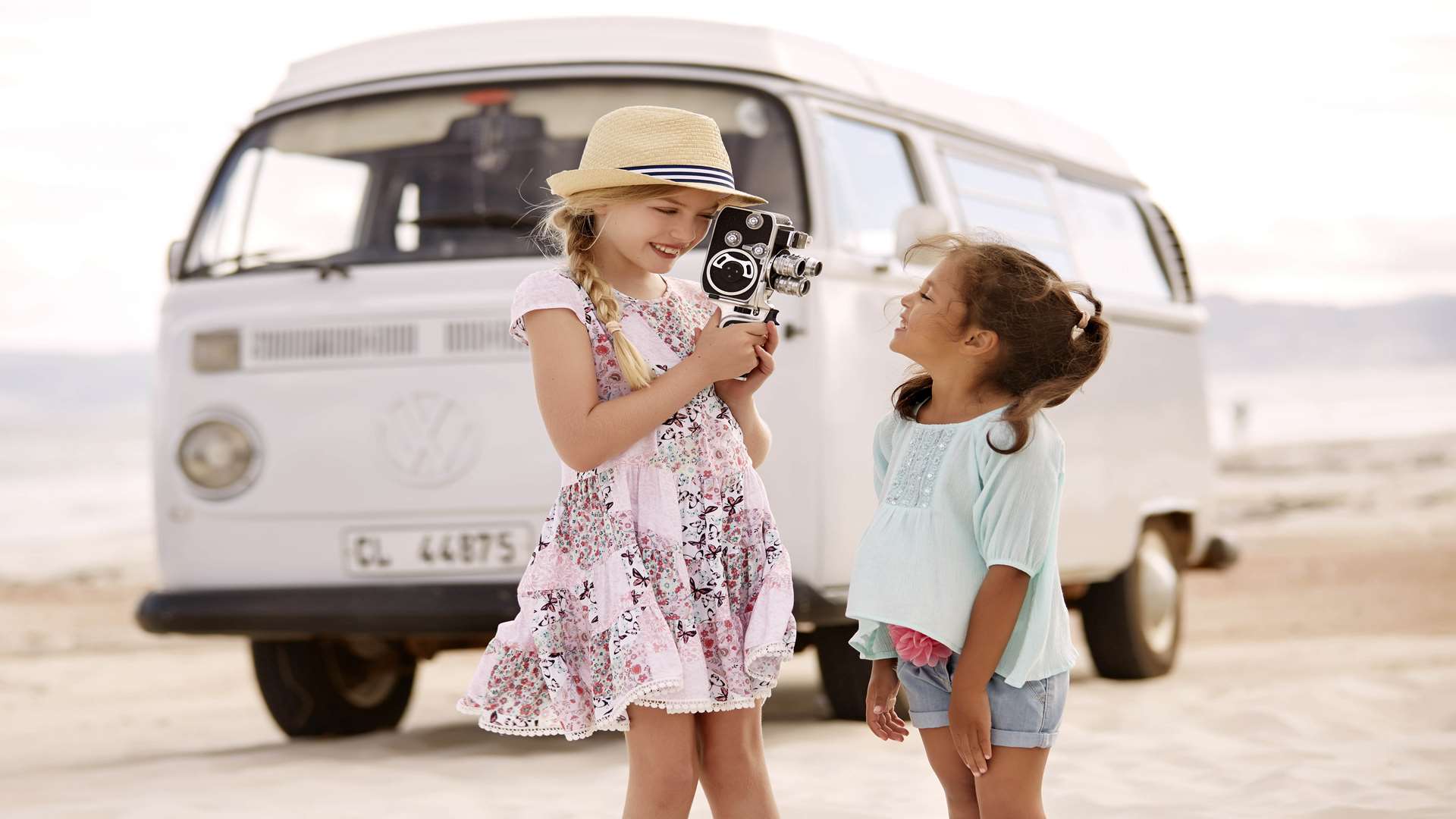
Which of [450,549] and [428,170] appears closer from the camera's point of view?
[450,549]

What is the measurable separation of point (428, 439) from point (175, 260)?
4.43ft

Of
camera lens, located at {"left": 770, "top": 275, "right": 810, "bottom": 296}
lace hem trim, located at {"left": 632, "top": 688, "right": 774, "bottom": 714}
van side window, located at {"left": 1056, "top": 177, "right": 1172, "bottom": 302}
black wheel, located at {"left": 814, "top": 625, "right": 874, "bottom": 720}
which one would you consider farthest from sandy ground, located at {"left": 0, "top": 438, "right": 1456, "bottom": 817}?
camera lens, located at {"left": 770, "top": 275, "right": 810, "bottom": 296}

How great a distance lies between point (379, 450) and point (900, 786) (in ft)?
6.28

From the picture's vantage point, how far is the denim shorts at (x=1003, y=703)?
9.02 ft

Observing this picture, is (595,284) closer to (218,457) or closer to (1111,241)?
(218,457)

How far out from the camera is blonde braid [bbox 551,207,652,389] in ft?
9.57

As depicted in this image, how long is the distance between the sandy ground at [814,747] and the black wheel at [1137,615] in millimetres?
118

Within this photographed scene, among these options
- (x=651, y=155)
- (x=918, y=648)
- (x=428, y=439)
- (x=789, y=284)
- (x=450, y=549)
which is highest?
(x=651, y=155)

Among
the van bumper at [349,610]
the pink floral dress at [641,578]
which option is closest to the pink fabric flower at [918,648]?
the pink floral dress at [641,578]

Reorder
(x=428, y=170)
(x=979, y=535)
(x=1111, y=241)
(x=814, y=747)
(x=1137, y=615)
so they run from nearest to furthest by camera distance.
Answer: (x=979, y=535) → (x=814, y=747) → (x=428, y=170) → (x=1137, y=615) → (x=1111, y=241)

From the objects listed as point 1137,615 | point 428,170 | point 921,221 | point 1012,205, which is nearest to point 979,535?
point 921,221

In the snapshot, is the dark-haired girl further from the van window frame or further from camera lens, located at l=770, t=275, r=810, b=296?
the van window frame

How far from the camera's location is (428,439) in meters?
5.41

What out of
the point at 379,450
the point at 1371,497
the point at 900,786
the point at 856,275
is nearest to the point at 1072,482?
the point at 856,275
